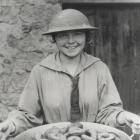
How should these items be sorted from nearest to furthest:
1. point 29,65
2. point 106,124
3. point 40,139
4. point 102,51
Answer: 1. point 40,139
2. point 106,124
3. point 29,65
4. point 102,51

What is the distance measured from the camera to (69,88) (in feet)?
15.1

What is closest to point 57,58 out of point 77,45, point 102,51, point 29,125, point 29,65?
point 77,45

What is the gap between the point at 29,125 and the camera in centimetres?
458

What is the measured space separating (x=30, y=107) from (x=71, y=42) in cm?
50

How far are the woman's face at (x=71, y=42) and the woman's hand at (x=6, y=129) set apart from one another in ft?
1.97

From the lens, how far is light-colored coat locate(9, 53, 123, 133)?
180 inches

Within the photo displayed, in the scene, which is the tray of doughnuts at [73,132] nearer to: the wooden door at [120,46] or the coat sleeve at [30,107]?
the coat sleeve at [30,107]

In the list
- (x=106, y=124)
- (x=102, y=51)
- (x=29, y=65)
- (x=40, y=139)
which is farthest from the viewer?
(x=102, y=51)

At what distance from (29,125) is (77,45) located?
602 mm

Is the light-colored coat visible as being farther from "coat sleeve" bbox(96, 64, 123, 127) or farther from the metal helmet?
the metal helmet

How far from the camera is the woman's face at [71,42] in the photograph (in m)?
4.57

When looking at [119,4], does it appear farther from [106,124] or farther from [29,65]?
[106,124]

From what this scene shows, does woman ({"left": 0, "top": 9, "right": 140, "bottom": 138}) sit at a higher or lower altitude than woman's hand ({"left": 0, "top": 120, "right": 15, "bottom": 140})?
higher

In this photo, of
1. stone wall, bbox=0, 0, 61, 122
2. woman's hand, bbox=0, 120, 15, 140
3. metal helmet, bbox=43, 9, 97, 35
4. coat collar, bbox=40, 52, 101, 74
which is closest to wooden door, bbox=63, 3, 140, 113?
stone wall, bbox=0, 0, 61, 122
